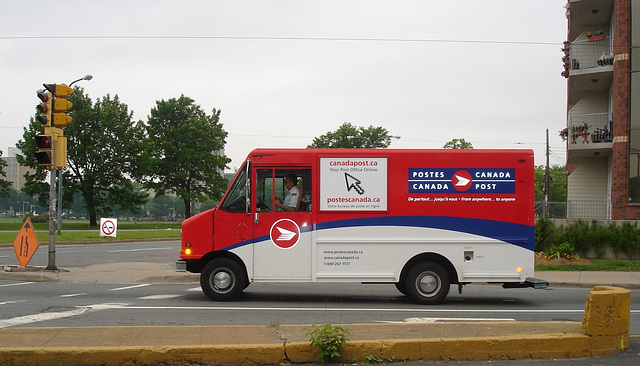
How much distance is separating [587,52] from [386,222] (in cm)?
2005

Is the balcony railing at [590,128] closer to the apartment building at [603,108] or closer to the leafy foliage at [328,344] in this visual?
the apartment building at [603,108]

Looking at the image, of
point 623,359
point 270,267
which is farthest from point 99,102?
point 623,359

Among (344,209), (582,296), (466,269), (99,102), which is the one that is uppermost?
(99,102)

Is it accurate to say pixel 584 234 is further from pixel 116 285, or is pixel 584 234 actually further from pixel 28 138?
pixel 28 138

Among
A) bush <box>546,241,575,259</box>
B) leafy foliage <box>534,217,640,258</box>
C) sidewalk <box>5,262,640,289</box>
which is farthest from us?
leafy foliage <box>534,217,640,258</box>

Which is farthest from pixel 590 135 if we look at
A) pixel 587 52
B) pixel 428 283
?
pixel 428 283

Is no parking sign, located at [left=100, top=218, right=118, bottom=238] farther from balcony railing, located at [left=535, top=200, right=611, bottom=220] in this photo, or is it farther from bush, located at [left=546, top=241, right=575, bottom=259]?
bush, located at [left=546, top=241, right=575, bottom=259]

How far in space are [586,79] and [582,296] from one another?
15584 mm

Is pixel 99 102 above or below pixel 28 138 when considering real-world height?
above

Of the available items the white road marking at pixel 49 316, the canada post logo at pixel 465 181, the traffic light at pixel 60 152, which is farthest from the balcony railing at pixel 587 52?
the white road marking at pixel 49 316

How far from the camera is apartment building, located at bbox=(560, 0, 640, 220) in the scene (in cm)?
2250

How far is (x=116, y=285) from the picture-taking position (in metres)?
14.0

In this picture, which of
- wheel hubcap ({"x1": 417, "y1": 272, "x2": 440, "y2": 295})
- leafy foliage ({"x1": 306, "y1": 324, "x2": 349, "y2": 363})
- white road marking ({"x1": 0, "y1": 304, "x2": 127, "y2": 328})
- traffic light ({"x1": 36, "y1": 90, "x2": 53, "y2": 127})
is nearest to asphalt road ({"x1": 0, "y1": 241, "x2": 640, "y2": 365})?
white road marking ({"x1": 0, "y1": 304, "x2": 127, "y2": 328})

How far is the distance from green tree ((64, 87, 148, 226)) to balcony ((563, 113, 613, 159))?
1675 inches
